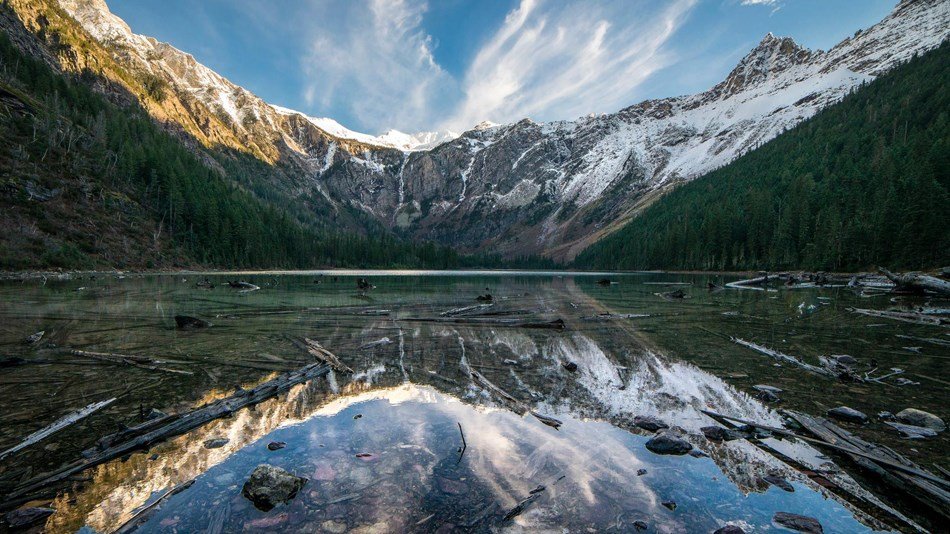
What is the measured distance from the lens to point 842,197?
86500mm

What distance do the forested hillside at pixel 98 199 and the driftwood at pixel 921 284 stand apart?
106 m

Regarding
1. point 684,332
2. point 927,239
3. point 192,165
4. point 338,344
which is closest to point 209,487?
point 338,344

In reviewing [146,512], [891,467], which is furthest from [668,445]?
[146,512]

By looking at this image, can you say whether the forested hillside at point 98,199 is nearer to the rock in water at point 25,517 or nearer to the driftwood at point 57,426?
the driftwood at point 57,426

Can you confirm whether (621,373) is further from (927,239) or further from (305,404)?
(927,239)

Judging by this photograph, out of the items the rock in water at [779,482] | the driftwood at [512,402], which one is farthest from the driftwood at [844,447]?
the driftwood at [512,402]

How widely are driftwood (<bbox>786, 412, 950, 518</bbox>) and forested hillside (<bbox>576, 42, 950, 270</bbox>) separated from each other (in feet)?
238

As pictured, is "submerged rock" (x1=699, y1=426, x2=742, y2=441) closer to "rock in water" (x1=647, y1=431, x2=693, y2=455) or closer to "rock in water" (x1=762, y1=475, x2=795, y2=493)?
"rock in water" (x1=647, y1=431, x2=693, y2=455)

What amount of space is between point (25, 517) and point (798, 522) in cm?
1075

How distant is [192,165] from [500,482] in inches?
7381

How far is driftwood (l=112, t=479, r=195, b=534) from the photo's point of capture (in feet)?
16.8

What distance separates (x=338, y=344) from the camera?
18.2 m

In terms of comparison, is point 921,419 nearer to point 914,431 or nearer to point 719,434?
point 914,431

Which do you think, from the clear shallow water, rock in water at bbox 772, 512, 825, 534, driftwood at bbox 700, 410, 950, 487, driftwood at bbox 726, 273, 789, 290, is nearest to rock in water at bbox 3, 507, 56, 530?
the clear shallow water
